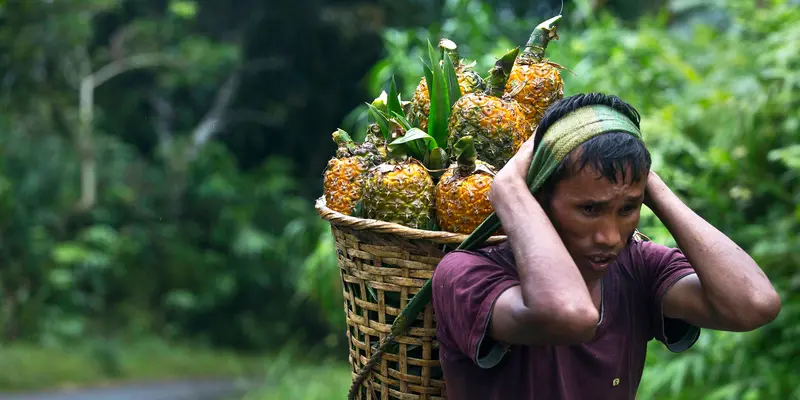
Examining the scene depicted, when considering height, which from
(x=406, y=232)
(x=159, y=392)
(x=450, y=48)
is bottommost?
(x=159, y=392)

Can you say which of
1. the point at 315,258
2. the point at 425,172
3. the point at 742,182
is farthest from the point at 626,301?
the point at 315,258

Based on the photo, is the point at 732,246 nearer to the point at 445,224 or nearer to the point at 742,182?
the point at 445,224

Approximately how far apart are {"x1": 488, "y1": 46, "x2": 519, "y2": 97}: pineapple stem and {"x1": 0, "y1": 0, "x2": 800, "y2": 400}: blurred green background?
3.13m

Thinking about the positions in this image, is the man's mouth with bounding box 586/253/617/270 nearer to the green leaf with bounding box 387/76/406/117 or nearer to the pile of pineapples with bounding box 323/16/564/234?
the pile of pineapples with bounding box 323/16/564/234

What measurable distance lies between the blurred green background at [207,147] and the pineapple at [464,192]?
343cm

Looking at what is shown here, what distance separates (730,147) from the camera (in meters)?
5.09

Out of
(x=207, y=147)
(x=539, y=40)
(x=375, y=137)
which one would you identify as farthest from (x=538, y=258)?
(x=207, y=147)

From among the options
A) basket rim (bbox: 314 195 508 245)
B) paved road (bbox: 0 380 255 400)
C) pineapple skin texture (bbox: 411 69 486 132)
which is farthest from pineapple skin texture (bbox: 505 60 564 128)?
paved road (bbox: 0 380 255 400)

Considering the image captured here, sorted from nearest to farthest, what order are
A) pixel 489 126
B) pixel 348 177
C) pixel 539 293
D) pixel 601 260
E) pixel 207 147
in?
pixel 539 293 < pixel 601 260 < pixel 489 126 < pixel 348 177 < pixel 207 147

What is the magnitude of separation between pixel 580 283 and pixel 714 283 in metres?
0.33

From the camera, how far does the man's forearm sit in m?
1.69

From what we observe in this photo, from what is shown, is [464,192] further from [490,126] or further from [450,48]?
[450,48]

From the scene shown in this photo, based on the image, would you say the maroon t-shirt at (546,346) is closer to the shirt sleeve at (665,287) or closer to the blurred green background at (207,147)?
the shirt sleeve at (665,287)

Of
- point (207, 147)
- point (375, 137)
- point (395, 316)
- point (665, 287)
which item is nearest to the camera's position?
point (665, 287)
